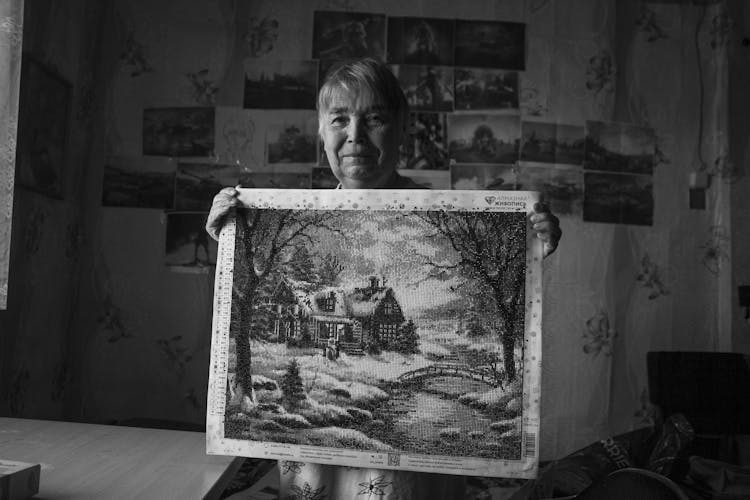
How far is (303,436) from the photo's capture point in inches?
41.6

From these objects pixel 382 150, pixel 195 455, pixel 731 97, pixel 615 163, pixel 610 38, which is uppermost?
Result: pixel 610 38

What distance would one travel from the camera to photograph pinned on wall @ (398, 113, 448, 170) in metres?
2.71

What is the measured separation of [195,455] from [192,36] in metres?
2.19

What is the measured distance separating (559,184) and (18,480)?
2.42 m

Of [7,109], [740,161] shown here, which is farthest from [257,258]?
[740,161]

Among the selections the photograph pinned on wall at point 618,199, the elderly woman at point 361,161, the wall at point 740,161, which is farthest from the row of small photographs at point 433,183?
the elderly woman at point 361,161

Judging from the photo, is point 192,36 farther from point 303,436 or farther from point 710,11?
point 710,11

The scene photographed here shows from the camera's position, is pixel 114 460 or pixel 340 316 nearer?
pixel 114 460

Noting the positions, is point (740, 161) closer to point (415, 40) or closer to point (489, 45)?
point (489, 45)

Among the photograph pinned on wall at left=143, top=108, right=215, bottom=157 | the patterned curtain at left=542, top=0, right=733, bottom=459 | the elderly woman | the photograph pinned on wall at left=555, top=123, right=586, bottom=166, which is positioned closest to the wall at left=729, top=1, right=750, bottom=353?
the patterned curtain at left=542, top=0, right=733, bottom=459

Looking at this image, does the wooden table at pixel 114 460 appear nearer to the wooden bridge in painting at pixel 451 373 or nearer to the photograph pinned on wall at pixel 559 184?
the wooden bridge in painting at pixel 451 373

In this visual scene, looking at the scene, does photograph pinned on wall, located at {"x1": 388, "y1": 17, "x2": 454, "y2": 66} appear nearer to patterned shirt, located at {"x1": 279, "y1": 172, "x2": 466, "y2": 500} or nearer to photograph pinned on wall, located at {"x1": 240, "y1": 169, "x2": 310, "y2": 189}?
photograph pinned on wall, located at {"x1": 240, "y1": 169, "x2": 310, "y2": 189}

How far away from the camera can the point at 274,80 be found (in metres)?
2.70

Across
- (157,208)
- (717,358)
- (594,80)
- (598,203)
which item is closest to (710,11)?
(594,80)
